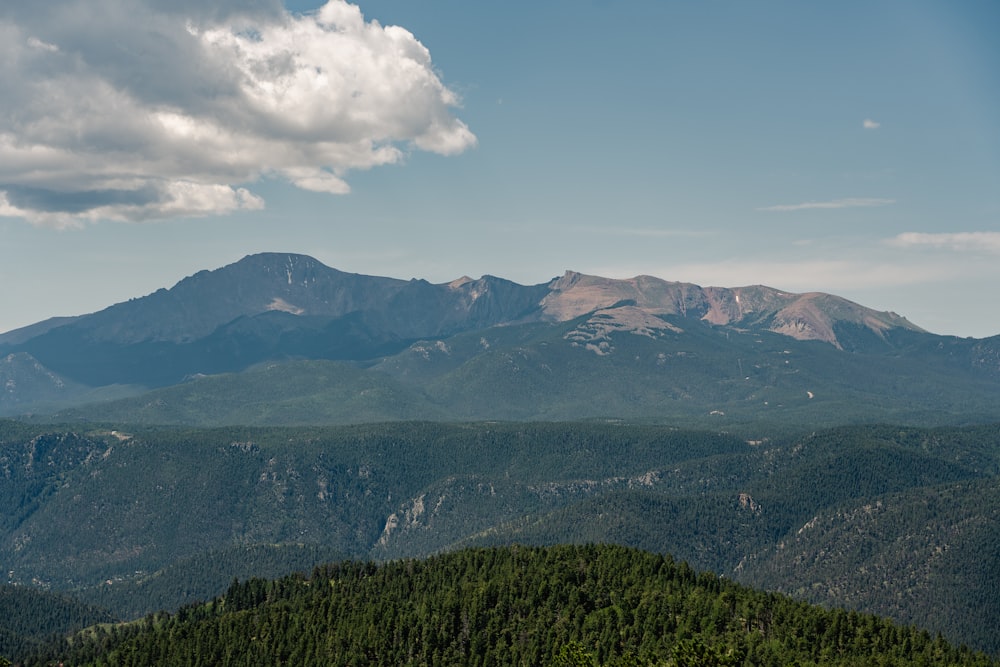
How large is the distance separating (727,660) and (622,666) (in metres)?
18.5

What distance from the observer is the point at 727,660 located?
197 metres

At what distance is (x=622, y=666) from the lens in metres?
196
